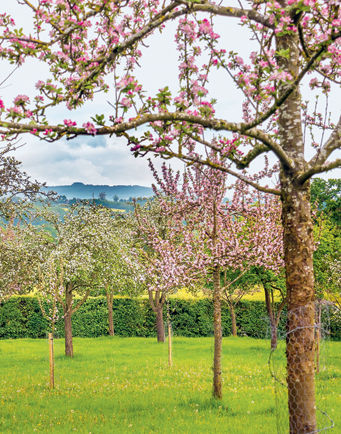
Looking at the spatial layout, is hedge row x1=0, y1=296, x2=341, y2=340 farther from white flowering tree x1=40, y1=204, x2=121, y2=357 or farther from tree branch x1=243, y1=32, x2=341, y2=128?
tree branch x1=243, y1=32, x2=341, y2=128

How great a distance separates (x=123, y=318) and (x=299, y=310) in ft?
97.3

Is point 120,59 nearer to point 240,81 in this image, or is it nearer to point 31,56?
point 31,56

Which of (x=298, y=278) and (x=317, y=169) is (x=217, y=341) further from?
(x=317, y=169)

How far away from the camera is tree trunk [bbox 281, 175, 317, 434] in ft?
20.9

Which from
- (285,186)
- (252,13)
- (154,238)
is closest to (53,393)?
(154,238)

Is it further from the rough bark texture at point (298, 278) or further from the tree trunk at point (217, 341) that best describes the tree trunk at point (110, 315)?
the rough bark texture at point (298, 278)

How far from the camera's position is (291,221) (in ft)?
21.7

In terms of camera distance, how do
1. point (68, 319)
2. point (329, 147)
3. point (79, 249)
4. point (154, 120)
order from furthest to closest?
point (68, 319) < point (79, 249) < point (329, 147) < point (154, 120)

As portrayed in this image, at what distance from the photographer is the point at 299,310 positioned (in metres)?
6.43

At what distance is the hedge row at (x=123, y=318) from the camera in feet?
113

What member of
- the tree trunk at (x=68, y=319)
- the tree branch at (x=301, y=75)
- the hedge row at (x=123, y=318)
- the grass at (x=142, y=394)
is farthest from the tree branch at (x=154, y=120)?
the hedge row at (x=123, y=318)

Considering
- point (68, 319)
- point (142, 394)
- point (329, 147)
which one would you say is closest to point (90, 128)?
point (329, 147)

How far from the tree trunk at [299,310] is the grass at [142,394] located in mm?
3320

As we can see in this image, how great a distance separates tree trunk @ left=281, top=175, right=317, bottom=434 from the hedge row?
92.5 feet
